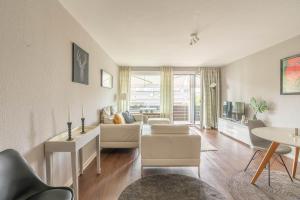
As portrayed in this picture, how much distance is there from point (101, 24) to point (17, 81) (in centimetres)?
173

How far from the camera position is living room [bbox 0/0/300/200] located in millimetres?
1494

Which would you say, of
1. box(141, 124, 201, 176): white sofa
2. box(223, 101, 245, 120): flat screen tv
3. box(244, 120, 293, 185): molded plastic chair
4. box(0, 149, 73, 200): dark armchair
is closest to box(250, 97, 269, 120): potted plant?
box(223, 101, 245, 120): flat screen tv

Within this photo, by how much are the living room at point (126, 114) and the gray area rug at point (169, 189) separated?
15mm

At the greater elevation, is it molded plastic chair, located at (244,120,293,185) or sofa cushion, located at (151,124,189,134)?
sofa cushion, located at (151,124,189,134)

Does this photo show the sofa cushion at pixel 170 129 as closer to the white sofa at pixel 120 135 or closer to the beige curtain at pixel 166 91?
the white sofa at pixel 120 135

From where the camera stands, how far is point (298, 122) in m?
3.28

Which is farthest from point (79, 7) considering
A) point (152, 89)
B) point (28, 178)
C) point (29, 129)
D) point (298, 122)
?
point (152, 89)

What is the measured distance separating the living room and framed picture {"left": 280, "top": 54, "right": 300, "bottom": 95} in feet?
0.07

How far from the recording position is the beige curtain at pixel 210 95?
652 centimetres

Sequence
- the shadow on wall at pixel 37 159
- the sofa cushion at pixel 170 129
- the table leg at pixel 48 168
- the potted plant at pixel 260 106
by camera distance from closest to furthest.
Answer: the shadow on wall at pixel 37 159 < the table leg at pixel 48 168 < the sofa cushion at pixel 170 129 < the potted plant at pixel 260 106

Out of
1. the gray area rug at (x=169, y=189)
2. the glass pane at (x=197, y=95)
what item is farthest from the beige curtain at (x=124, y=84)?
the gray area rug at (x=169, y=189)

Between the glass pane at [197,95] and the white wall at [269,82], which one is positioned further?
the glass pane at [197,95]

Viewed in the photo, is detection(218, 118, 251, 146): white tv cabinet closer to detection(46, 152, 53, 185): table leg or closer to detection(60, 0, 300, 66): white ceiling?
detection(60, 0, 300, 66): white ceiling

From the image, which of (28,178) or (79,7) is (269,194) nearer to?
(28,178)
